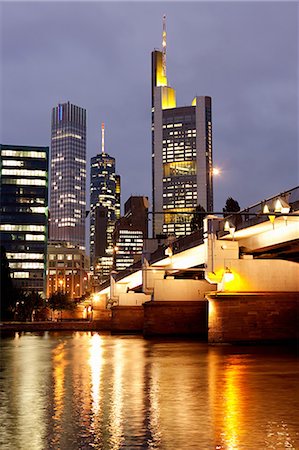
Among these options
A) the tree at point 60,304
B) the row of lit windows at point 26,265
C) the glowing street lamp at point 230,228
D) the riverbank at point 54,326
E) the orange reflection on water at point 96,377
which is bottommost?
the riverbank at point 54,326

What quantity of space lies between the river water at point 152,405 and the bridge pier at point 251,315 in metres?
11.9

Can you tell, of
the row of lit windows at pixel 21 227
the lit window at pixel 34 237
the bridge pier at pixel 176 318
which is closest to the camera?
the bridge pier at pixel 176 318

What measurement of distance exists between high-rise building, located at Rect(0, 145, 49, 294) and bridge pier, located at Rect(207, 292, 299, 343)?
493 ft

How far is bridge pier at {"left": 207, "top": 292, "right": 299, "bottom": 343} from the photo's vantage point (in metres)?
47.2

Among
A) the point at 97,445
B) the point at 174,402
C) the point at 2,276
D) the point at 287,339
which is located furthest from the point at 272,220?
the point at 2,276

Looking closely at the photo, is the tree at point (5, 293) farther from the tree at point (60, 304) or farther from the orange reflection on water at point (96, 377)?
the orange reflection on water at point (96, 377)

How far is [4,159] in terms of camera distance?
19462 cm

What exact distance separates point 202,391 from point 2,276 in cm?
9952

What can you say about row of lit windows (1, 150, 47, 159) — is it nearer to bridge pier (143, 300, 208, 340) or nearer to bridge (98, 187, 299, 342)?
bridge pier (143, 300, 208, 340)

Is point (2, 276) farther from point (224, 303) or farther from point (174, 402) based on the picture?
point (174, 402)

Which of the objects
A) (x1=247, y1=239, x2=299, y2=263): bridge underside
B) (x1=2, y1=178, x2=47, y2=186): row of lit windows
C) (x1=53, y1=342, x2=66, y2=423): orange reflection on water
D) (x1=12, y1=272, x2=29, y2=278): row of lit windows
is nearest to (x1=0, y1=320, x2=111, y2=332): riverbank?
(x1=247, y1=239, x2=299, y2=263): bridge underside

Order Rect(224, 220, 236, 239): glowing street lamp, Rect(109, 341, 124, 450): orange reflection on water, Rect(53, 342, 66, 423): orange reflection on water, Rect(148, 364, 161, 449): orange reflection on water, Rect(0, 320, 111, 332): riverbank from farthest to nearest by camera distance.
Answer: Rect(0, 320, 111, 332): riverbank, Rect(224, 220, 236, 239): glowing street lamp, Rect(53, 342, 66, 423): orange reflection on water, Rect(109, 341, 124, 450): orange reflection on water, Rect(148, 364, 161, 449): orange reflection on water

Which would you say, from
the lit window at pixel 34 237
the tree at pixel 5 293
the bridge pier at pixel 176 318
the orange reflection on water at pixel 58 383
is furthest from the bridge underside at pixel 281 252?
the lit window at pixel 34 237

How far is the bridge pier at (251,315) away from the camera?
47188 mm
